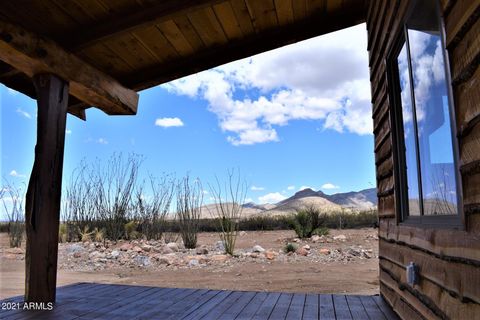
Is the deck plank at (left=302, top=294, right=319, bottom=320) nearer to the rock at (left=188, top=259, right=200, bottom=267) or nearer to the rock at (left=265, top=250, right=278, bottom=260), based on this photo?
the rock at (left=188, top=259, right=200, bottom=267)

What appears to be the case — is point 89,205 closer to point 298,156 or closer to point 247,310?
point 247,310

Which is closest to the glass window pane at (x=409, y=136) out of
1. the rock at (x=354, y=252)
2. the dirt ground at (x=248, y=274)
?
the dirt ground at (x=248, y=274)

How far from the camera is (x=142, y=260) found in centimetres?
710

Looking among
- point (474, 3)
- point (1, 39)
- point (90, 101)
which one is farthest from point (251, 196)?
point (474, 3)

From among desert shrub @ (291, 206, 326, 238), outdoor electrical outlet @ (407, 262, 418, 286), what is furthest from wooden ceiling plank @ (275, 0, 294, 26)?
desert shrub @ (291, 206, 326, 238)

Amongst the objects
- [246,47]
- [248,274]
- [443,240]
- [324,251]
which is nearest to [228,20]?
[246,47]

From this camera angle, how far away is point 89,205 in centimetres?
912

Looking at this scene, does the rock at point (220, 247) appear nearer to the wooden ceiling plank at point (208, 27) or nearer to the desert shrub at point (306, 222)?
the desert shrub at point (306, 222)

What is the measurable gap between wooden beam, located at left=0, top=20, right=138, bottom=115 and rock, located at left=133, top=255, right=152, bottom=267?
380cm

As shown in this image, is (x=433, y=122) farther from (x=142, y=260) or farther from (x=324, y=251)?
(x=142, y=260)

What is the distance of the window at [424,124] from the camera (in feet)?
5.39

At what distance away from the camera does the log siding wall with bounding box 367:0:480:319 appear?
1.28 meters

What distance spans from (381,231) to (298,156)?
51.1 feet

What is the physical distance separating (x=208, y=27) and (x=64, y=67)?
3.81 feet
